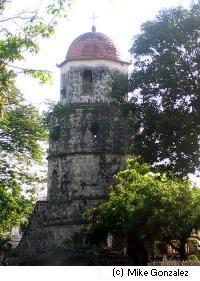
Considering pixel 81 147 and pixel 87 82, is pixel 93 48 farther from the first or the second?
pixel 81 147

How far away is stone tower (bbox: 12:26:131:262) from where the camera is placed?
24.6 meters

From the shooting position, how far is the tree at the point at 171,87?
14.3m

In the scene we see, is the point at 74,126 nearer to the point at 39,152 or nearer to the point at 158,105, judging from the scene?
the point at 39,152

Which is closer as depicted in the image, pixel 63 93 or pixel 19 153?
pixel 19 153

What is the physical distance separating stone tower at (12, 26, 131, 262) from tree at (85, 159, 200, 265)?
6.96ft

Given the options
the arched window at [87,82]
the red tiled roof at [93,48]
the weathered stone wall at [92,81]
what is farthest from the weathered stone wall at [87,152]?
the red tiled roof at [93,48]

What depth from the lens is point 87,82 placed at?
1052 inches

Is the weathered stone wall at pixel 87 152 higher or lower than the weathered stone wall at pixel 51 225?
higher

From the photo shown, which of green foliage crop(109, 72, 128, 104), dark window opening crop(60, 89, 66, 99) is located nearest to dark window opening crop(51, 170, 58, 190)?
dark window opening crop(60, 89, 66, 99)

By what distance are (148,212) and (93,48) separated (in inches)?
401

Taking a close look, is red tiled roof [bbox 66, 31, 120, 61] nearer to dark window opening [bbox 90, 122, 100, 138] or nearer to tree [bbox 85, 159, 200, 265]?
dark window opening [bbox 90, 122, 100, 138]
